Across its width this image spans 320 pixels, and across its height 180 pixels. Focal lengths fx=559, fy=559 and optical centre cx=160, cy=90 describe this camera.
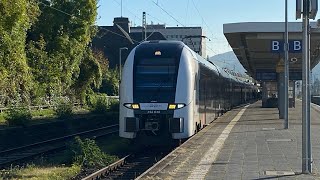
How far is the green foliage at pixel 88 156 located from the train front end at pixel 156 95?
1455 mm

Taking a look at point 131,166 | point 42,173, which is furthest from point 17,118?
point 42,173

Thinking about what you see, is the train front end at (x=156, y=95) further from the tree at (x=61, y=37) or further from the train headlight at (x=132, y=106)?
the tree at (x=61, y=37)

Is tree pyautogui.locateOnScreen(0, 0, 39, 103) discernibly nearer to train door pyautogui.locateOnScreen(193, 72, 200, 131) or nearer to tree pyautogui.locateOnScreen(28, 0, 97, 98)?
train door pyautogui.locateOnScreen(193, 72, 200, 131)

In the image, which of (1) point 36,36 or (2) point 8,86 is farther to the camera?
(1) point 36,36

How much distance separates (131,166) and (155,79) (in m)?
3.20

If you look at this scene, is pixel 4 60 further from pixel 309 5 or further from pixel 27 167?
pixel 309 5

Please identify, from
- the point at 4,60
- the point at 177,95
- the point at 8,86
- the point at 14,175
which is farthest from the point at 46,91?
the point at 14,175

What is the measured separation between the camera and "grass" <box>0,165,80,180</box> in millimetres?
12502

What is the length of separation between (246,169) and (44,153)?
8492 millimetres

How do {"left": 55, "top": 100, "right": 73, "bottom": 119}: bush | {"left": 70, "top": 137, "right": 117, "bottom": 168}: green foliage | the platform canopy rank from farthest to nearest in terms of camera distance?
{"left": 55, "top": 100, "right": 73, "bottom": 119}: bush
the platform canopy
{"left": 70, "top": 137, "right": 117, "bottom": 168}: green foliage

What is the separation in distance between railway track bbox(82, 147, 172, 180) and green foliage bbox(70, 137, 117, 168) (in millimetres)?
425

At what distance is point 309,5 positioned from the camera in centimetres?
1098

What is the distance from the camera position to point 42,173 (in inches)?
518

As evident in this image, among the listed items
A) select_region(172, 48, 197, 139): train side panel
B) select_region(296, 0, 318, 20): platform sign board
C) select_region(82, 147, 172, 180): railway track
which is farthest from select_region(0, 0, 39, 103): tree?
select_region(296, 0, 318, 20): platform sign board
